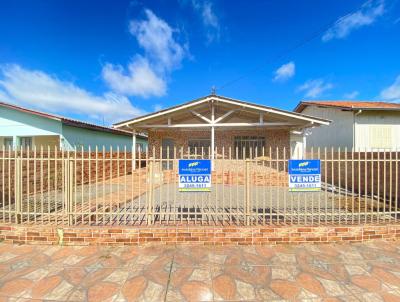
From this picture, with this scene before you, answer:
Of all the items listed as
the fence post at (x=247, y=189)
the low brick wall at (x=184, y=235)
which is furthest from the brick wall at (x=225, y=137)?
the low brick wall at (x=184, y=235)

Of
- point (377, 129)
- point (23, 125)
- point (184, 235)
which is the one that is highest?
point (23, 125)

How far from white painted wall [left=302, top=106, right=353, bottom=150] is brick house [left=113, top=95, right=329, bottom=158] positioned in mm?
1610

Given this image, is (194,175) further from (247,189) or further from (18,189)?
(18,189)

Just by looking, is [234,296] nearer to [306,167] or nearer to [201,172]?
[201,172]

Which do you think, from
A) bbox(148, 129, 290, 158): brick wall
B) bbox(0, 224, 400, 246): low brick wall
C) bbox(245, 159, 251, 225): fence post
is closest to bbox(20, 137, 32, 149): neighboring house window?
bbox(148, 129, 290, 158): brick wall

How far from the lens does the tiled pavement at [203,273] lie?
2371mm

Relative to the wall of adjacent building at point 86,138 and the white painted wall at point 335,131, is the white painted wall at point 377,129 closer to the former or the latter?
the white painted wall at point 335,131

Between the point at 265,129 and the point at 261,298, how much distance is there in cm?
987

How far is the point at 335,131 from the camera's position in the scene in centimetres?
1066

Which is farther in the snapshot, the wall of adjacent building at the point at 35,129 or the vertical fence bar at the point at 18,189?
the wall of adjacent building at the point at 35,129

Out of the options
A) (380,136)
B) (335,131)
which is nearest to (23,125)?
(335,131)

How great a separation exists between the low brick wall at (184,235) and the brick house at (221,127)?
6.25 m

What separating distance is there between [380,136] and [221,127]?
6.99m

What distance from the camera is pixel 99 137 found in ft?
45.1
